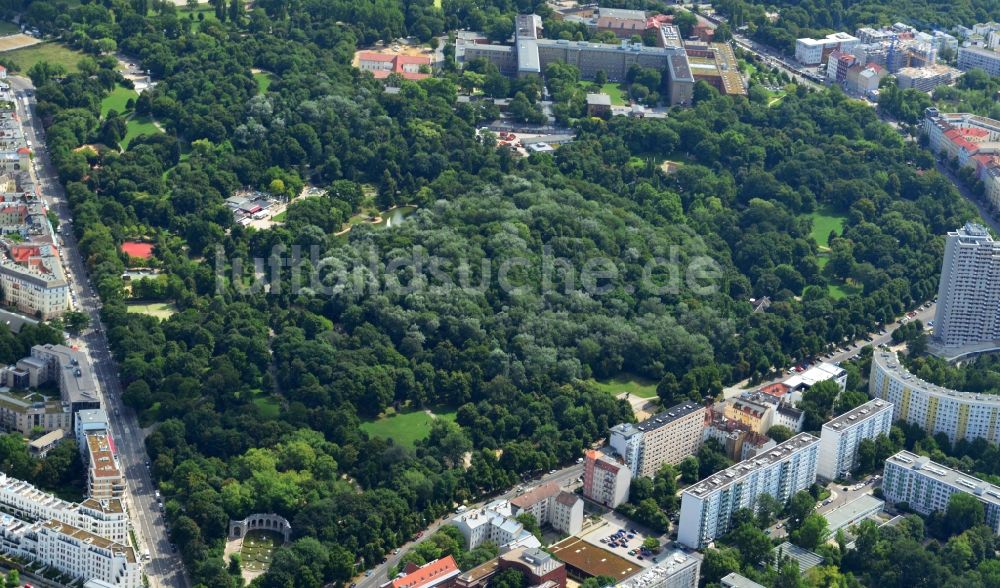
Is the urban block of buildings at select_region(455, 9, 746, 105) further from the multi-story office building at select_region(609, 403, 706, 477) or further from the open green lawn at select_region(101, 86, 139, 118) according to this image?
the multi-story office building at select_region(609, 403, 706, 477)

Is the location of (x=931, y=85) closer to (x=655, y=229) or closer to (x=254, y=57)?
(x=655, y=229)

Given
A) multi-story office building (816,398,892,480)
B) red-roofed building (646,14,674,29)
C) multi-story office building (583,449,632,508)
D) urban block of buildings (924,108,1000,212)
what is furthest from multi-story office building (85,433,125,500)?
red-roofed building (646,14,674,29)

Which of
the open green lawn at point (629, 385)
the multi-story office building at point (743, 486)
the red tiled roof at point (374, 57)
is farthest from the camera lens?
the red tiled roof at point (374, 57)

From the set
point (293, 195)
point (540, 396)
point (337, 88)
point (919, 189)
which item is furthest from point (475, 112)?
point (540, 396)

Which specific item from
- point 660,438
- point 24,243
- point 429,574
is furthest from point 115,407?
point 660,438

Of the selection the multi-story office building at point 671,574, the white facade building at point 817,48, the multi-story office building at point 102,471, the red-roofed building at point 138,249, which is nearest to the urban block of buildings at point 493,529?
the multi-story office building at point 671,574

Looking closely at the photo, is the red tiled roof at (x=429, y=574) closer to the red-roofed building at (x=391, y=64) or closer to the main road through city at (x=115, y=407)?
the main road through city at (x=115, y=407)
